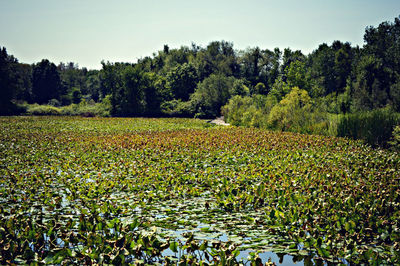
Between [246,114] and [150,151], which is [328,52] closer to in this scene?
[246,114]

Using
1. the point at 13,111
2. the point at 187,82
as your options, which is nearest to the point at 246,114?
the point at 187,82

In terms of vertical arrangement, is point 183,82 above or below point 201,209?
above

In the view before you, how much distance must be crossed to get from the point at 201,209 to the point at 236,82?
44.7 m

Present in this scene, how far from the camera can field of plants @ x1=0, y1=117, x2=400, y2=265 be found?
14.6 ft

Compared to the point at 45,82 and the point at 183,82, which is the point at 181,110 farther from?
the point at 45,82

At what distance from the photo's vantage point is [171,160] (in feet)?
38.7

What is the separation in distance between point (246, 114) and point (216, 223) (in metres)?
23.4

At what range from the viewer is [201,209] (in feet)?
21.6

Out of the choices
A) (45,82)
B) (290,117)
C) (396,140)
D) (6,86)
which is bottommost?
(396,140)

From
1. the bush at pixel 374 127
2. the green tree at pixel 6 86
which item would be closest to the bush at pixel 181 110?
the green tree at pixel 6 86

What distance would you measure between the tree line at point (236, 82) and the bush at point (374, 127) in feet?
31.9

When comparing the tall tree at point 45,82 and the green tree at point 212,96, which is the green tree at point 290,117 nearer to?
the green tree at point 212,96

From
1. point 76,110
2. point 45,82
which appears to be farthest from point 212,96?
point 45,82

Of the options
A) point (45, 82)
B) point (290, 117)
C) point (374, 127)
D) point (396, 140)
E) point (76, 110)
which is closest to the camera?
point (396, 140)
